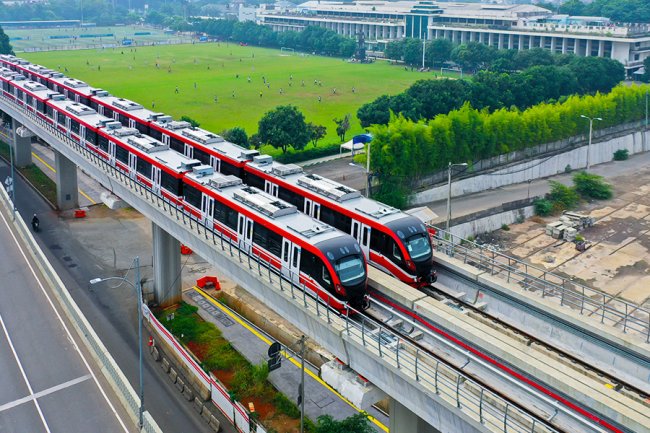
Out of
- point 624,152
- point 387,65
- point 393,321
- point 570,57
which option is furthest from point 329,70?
point 393,321

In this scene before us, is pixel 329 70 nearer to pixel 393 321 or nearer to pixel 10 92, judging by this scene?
pixel 10 92

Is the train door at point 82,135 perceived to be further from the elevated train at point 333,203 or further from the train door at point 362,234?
the train door at point 362,234

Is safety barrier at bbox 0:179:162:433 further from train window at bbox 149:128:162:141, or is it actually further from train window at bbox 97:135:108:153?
train window at bbox 149:128:162:141

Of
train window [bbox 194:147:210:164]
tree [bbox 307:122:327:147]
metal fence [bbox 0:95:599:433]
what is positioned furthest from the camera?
tree [bbox 307:122:327:147]

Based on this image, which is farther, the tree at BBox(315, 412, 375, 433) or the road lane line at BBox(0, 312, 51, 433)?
the road lane line at BBox(0, 312, 51, 433)

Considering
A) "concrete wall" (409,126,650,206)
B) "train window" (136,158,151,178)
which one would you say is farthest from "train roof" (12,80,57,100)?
"concrete wall" (409,126,650,206)

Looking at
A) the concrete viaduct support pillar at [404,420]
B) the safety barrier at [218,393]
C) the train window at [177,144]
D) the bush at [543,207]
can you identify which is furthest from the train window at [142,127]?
the concrete viaduct support pillar at [404,420]
